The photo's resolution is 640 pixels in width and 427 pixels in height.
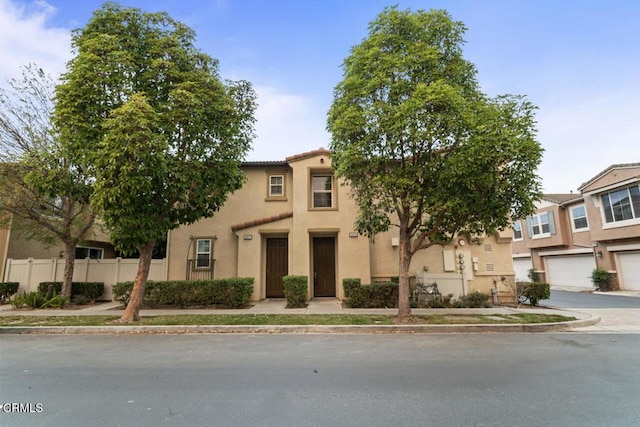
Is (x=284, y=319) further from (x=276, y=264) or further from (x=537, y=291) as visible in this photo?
(x=537, y=291)

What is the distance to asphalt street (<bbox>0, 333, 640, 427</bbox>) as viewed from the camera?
354 centimetres

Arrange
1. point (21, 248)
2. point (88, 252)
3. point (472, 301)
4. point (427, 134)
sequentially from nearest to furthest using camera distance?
point (427, 134)
point (472, 301)
point (21, 248)
point (88, 252)

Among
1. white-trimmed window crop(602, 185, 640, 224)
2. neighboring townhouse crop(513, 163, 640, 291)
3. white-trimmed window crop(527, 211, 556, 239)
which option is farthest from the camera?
white-trimmed window crop(527, 211, 556, 239)

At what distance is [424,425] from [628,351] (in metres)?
5.85

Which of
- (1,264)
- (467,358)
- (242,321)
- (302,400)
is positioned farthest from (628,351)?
(1,264)

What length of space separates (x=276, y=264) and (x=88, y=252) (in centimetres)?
1222

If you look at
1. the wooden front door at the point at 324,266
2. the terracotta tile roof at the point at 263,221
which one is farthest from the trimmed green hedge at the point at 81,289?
the wooden front door at the point at 324,266

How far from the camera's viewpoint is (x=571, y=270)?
2433cm

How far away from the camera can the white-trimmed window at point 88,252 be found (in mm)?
18938

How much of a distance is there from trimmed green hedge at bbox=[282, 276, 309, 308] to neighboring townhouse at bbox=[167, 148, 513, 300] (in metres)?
1.27

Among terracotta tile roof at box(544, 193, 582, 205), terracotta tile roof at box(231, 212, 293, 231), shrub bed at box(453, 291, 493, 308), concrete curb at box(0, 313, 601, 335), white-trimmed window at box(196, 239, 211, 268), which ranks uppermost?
terracotta tile roof at box(544, 193, 582, 205)

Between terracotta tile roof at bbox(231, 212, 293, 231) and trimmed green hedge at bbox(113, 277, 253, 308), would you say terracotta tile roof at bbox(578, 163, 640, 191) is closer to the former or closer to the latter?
terracotta tile roof at bbox(231, 212, 293, 231)

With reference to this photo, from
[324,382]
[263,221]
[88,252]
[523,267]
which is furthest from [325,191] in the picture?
[523,267]

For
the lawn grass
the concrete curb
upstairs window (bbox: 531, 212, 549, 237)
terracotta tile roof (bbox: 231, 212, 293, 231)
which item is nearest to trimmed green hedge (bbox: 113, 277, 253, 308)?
the lawn grass
